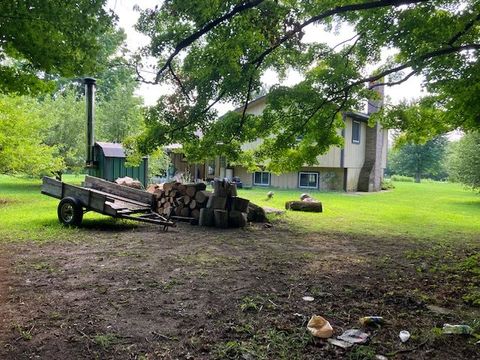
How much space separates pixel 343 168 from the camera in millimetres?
23594

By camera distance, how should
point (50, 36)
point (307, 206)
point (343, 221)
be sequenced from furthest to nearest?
point (307, 206)
point (343, 221)
point (50, 36)

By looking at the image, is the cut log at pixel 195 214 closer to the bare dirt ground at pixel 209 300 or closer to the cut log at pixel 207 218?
the cut log at pixel 207 218

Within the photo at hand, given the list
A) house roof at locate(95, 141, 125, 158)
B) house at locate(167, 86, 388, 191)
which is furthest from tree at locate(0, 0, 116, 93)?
house at locate(167, 86, 388, 191)

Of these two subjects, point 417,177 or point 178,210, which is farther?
point 417,177

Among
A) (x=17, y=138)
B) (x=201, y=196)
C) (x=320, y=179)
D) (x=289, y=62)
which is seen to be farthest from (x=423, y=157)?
(x=17, y=138)

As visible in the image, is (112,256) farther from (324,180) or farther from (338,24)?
(324,180)

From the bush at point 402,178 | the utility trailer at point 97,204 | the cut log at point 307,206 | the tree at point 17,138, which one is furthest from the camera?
the bush at point 402,178

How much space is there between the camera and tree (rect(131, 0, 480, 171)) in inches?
255

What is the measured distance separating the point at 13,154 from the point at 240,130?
332 inches

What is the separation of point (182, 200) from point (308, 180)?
51.3 ft

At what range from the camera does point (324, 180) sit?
24078mm

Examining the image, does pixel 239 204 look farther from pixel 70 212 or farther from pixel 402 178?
pixel 402 178

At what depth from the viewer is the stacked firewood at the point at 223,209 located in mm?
9523

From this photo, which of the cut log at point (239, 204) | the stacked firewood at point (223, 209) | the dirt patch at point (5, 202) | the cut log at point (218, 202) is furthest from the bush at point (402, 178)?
the dirt patch at point (5, 202)
